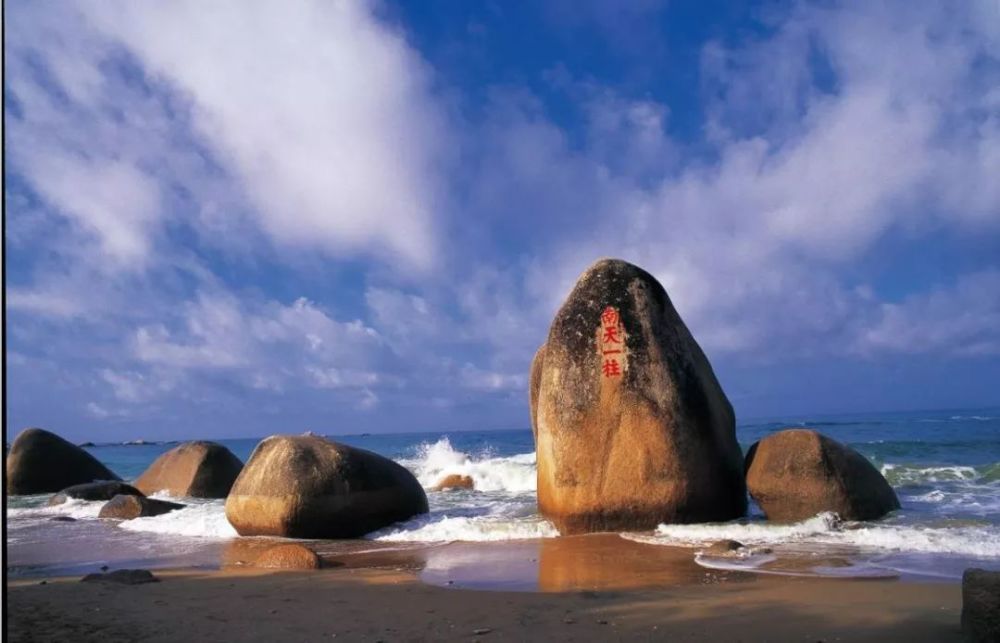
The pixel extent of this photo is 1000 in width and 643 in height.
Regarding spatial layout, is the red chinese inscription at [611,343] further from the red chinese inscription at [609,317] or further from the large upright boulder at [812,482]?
the large upright boulder at [812,482]

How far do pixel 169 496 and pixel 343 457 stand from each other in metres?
7.37

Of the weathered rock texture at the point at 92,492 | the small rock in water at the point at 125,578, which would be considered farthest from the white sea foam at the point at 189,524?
the small rock in water at the point at 125,578

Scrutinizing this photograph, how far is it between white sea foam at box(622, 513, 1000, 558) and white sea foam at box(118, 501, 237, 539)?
5.87 m

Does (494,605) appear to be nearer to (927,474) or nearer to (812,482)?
(812,482)

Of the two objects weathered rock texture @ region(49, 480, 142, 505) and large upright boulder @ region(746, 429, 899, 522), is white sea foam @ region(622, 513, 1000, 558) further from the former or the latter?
weathered rock texture @ region(49, 480, 142, 505)

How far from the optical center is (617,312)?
9.91 m

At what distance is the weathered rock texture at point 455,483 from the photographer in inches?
705

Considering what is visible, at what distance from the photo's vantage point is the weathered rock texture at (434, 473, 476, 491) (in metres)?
17.9

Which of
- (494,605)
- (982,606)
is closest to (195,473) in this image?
(494,605)

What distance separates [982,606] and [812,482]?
223 inches

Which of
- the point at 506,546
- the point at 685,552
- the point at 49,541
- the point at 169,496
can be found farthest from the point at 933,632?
the point at 169,496

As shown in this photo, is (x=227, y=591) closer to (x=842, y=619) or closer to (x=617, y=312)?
(x=842, y=619)

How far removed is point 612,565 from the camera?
7258mm

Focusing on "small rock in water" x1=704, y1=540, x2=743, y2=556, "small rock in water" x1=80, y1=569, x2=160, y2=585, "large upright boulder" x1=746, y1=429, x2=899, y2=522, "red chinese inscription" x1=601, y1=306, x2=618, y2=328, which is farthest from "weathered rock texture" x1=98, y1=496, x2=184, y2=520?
"large upright boulder" x1=746, y1=429, x2=899, y2=522
